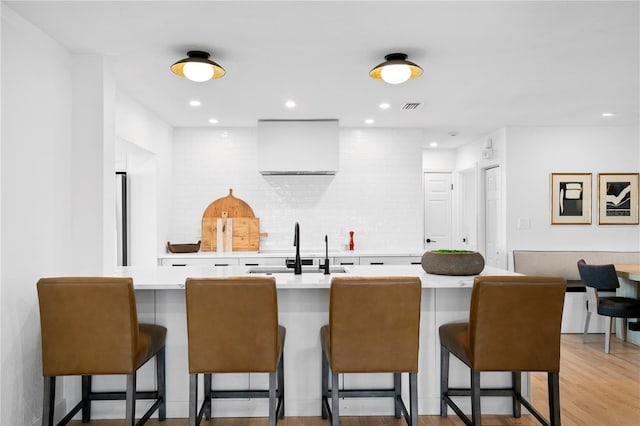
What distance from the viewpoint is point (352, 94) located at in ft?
13.1

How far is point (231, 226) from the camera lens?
539 cm

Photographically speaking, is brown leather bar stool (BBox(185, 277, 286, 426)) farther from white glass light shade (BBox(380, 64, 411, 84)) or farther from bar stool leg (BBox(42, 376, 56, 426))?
white glass light shade (BBox(380, 64, 411, 84))

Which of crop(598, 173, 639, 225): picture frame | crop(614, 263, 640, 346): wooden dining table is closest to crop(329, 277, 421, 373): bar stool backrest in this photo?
crop(614, 263, 640, 346): wooden dining table

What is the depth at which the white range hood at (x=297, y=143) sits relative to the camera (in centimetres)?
505

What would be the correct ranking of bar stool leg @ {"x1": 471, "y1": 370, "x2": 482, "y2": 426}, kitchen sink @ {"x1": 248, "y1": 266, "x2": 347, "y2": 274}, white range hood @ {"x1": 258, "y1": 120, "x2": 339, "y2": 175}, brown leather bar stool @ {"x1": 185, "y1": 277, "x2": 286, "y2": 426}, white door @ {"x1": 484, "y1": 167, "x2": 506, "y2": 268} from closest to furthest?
brown leather bar stool @ {"x1": 185, "y1": 277, "x2": 286, "y2": 426}
bar stool leg @ {"x1": 471, "y1": 370, "x2": 482, "y2": 426}
kitchen sink @ {"x1": 248, "y1": 266, "x2": 347, "y2": 274}
white range hood @ {"x1": 258, "y1": 120, "x2": 339, "y2": 175}
white door @ {"x1": 484, "y1": 167, "x2": 506, "y2": 268}

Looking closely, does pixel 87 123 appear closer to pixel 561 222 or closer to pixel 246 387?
pixel 246 387

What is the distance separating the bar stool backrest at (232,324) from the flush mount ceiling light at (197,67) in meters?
1.47

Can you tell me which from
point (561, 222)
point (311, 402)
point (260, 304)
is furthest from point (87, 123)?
point (561, 222)

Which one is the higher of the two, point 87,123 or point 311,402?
point 87,123

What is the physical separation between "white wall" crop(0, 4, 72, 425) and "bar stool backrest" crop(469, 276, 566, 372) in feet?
8.27

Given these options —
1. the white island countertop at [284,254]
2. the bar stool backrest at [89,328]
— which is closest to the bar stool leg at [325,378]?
the bar stool backrest at [89,328]

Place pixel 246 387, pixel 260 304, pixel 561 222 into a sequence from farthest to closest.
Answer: pixel 561 222
pixel 246 387
pixel 260 304

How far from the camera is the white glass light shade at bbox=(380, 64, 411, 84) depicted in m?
2.89

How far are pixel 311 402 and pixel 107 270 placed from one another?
1.68 meters
